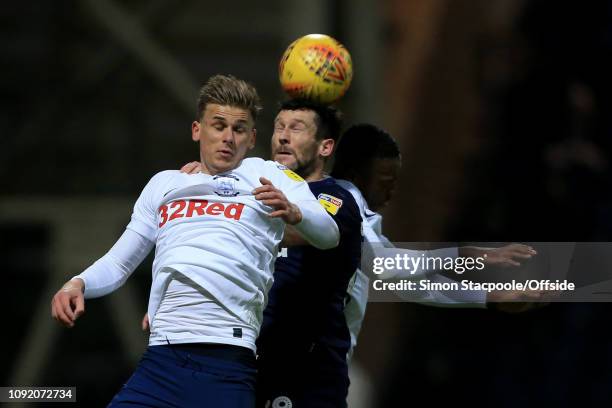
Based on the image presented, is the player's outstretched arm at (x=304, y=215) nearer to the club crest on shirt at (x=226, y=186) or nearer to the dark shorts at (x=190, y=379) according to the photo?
the club crest on shirt at (x=226, y=186)

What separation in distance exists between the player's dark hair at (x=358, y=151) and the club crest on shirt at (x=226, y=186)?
1077 mm

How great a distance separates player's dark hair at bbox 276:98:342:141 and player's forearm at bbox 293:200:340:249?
2.99 feet

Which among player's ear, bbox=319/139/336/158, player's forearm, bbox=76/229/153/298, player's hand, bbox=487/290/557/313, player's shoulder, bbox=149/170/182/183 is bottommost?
player's forearm, bbox=76/229/153/298

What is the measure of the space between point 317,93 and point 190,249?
126 centimetres

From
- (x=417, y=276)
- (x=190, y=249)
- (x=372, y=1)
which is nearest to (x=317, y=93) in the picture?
(x=417, y=276)

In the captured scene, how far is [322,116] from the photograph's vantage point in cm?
536

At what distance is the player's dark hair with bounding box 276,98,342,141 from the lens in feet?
17.5

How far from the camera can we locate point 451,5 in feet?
32.9

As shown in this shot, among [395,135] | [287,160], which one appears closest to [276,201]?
[287,160]

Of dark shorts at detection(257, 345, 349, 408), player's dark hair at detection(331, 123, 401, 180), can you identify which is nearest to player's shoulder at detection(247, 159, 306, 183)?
dark shorts at detection(257, 345, 349, 408)

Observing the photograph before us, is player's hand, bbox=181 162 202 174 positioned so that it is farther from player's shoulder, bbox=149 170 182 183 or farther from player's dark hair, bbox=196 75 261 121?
player's dark hair, bbox=196 75 261 121

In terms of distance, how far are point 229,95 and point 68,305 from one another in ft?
3.11

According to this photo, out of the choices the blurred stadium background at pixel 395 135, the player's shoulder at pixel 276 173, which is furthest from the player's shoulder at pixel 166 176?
the blurred stadium background at pixel 395 135

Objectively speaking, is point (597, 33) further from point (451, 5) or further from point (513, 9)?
point (451, 5)
